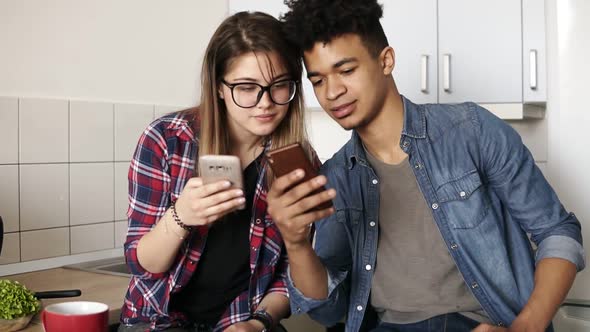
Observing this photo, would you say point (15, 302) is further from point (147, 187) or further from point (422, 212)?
point (422, 212)

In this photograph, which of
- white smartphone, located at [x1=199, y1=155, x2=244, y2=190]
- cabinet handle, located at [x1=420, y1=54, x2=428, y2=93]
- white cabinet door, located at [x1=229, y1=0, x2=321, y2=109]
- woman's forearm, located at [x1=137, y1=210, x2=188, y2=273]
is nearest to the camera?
white smartphone, located at [x1=199, y1=155, x2=244, y2=190]

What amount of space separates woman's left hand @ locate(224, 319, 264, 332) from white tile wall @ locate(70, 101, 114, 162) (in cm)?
86

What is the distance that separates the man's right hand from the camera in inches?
39.9

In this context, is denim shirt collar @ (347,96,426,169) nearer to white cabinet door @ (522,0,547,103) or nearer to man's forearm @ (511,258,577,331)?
man's forearm @ (511,258,577,331)

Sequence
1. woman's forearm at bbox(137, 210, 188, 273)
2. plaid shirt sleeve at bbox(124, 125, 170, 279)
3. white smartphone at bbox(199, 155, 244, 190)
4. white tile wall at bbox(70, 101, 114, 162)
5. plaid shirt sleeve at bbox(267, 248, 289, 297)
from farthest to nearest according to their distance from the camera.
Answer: white tile wall at bbox(70, 101, 114, 162) → plaid shirt sleeve at bbox(267, 248, 289, 297) → plaid shirt sleeve at bbox(124, 125, 170, 279) → woman's forearm at bbox(137, 210, 188, 273) → white smartphone at bbox(199, 155, 244, 190)

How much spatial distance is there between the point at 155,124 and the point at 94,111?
0.66 meters

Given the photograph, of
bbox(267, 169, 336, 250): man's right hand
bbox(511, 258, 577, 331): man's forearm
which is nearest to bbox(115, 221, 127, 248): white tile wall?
→ bbox(267, 169, 336, 250): man's right hand

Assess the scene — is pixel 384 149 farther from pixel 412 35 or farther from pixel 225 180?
pixel 412 35

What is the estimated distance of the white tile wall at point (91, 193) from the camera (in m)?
1.92

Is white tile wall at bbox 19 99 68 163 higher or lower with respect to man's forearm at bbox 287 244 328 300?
higher

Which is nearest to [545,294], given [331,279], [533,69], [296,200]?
[331,279]

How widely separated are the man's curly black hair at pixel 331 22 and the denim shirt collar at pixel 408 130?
15 cm

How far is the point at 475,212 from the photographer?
1315 mm

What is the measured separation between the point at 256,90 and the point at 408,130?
0.33 meters
